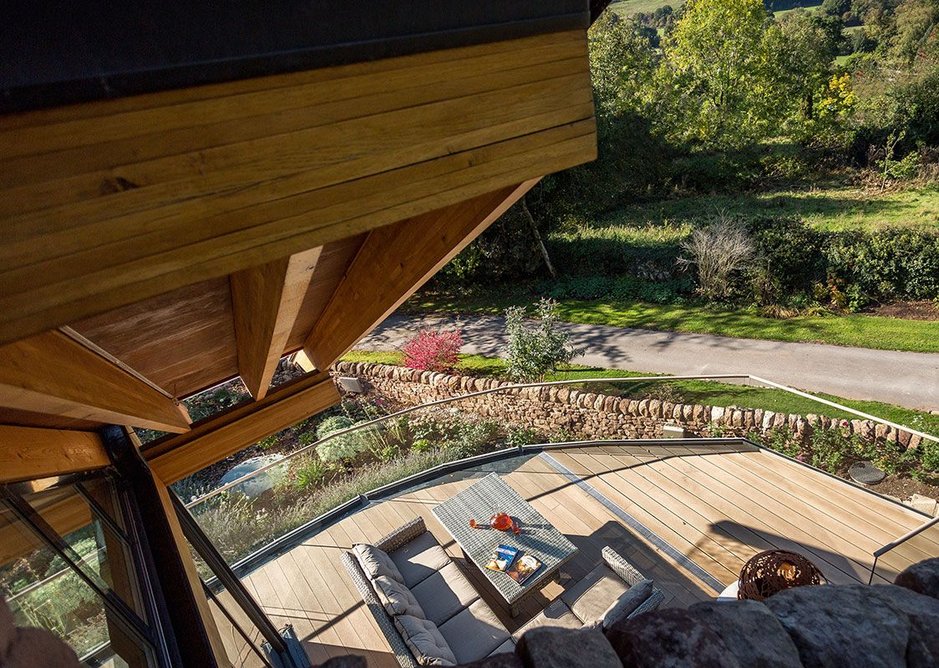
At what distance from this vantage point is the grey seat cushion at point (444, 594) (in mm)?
4527

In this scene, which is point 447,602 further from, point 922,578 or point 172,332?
point 922,578

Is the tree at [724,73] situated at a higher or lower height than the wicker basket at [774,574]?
higher

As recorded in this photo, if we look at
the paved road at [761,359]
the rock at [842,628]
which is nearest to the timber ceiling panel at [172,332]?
the rock at [842,628]

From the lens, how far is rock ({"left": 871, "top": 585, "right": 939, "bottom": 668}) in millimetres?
1020

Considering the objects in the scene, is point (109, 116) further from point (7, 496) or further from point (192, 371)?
point (192, 371)

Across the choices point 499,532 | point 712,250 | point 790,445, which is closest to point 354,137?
point 499,532

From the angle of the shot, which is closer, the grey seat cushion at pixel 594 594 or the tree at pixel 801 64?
the grey seat cushion at pixel 594 594

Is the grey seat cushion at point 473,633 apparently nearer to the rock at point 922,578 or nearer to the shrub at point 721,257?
the rock at point 922,578

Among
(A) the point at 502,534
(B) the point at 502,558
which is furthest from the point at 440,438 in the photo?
(B) the point at 502,558

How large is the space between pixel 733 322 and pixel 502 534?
354 inches

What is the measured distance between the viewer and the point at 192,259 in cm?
76

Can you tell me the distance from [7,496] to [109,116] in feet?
5.05

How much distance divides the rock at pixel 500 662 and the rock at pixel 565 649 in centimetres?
2

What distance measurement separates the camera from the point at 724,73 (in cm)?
2055
